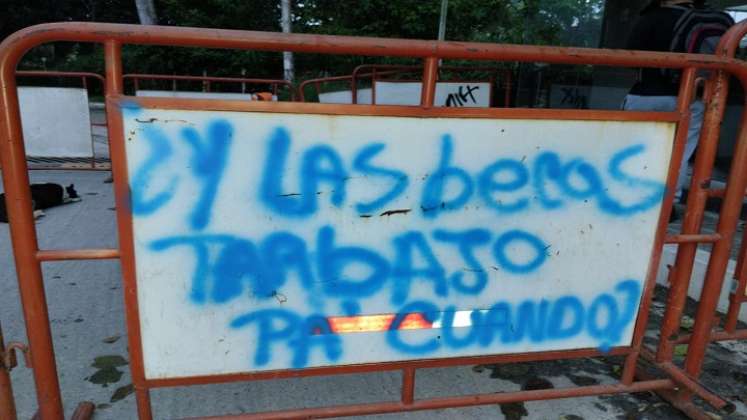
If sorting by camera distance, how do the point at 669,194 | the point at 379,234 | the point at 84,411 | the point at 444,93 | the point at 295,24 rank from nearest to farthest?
1. the point at 379,234
2. the point at 669,194
3. the point at 84,411
4. the point at 444,93
5. the point at 295,24

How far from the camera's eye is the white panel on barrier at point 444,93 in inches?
284

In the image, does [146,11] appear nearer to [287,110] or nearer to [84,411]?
[84,411]

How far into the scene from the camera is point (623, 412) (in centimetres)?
247

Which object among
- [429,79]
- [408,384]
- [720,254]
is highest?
[429,79]

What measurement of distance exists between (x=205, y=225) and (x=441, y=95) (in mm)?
5873

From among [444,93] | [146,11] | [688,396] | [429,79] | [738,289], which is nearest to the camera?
[429,79]

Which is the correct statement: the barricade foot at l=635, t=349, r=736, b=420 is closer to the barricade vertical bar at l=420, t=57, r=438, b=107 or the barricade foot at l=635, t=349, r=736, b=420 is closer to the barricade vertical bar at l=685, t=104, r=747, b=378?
the barricade vertical bar at l=685, t=104, r=747, b=378

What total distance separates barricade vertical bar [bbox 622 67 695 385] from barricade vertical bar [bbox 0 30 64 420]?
7.80ft

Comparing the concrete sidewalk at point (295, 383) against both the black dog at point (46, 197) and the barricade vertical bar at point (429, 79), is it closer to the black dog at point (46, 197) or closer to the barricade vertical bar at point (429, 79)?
the barricade vertical bar at point (429, 79)

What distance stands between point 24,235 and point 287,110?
979 millimetres

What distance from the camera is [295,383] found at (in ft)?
8.59

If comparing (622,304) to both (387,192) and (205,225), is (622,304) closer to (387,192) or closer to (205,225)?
(387,192)

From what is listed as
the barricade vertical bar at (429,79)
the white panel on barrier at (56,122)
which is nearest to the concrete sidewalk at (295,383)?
the barricade vertical bar at (429,79)

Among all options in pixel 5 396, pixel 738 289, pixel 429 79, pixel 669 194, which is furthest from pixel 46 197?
pixel 738 289
